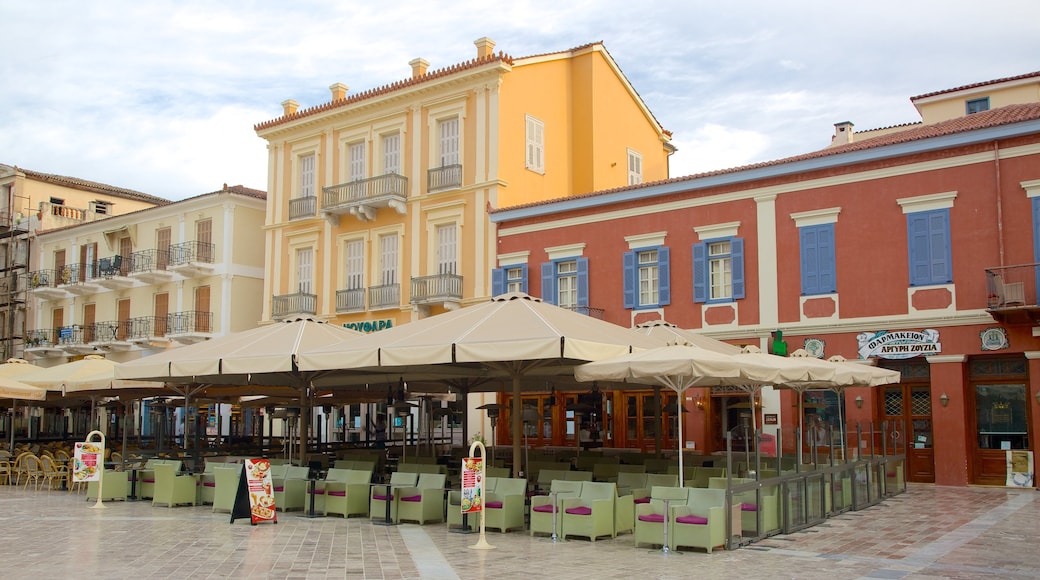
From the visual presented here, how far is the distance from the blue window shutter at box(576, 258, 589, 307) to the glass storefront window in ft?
31.9

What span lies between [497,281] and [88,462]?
1323 centimetres

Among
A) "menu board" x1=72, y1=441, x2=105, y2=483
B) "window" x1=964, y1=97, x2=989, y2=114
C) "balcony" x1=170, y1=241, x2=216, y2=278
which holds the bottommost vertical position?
"menu board" x1=72, y1=441, x2=105, y2=483

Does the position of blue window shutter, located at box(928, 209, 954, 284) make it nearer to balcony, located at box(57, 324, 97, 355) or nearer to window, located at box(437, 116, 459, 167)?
window, located at box(437, 116, 459, 167)

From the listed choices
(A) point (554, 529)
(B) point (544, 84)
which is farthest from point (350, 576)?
(B) point (544, 84)

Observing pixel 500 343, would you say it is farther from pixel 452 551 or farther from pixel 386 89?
pixel 386 89

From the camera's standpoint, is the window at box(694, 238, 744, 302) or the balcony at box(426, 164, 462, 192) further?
the balcony at box(426, 164, 462, 192)

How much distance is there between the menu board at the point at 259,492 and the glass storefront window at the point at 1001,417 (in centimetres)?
1426

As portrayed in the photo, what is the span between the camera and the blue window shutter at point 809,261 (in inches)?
864

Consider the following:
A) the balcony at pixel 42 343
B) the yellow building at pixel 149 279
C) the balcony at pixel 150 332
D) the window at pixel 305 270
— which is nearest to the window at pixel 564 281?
the window at pixel 305 270

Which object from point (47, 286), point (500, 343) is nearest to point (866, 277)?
point (500, 343)

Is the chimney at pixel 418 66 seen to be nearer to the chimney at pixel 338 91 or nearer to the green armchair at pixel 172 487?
the chimney at pixel 338 91

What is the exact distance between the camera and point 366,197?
1213 inches

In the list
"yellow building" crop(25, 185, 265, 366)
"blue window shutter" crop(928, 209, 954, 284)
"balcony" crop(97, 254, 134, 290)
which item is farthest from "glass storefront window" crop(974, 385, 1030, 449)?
"balcony" crop(97, 254, 134, 290)

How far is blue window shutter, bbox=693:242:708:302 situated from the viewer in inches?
931
